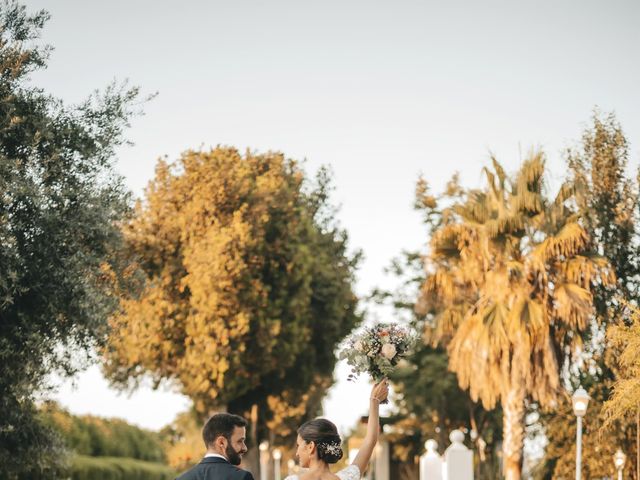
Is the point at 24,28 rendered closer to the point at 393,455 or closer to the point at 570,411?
the point at 570,411

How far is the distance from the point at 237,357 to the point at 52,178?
1735 centimetres

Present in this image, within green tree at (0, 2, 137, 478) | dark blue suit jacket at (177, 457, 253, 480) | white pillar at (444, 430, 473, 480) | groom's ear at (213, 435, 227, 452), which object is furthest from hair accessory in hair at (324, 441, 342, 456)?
green tree at (0, 2, 137, 478)

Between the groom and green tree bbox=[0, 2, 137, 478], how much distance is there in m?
11.3

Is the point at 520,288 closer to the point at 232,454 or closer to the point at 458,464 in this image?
the point at 458,464

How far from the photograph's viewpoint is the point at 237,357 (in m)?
35.7

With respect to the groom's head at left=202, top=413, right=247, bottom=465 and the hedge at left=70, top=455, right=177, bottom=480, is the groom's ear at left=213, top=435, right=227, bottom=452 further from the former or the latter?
the hedge at left=70, top=455, right=177, bottom=480

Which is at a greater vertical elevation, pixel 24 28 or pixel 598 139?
pixel 598 139

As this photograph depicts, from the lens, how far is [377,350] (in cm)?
791

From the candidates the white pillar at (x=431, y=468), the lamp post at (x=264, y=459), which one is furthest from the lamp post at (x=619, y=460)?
the lamp post at (x=264, y=459)

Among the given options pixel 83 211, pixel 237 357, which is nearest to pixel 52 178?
pixel 83 211

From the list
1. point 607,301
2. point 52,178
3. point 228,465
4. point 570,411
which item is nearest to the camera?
point 228,465

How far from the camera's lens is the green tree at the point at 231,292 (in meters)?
36.1

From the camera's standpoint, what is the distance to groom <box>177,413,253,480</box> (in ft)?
21.7

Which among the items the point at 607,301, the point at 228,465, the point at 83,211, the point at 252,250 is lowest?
the point at 228,465
